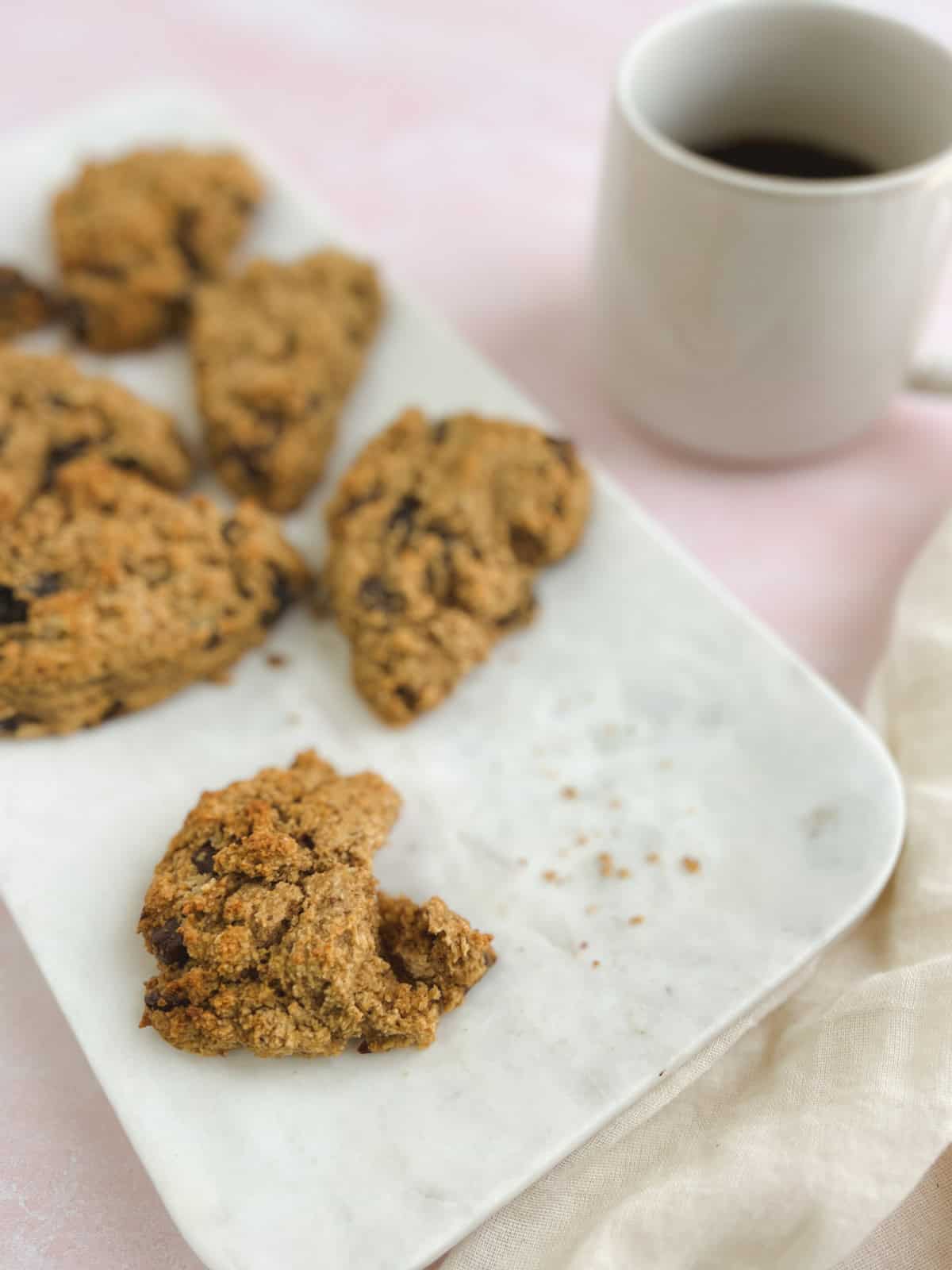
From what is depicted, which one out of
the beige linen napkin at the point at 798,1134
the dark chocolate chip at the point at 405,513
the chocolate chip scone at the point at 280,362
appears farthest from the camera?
the chocolate chip scone at the point at 280,362

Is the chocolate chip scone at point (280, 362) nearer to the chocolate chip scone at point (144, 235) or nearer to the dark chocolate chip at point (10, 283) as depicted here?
the chocolate chip scone at point (144, 235)

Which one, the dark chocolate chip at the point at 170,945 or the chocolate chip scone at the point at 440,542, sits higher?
the chocolate chip scone at the point at 440,542

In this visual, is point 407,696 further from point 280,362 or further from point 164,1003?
point 280,362

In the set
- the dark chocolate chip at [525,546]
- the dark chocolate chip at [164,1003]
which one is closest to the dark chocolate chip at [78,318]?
the dark chocolate chip at [525,546]

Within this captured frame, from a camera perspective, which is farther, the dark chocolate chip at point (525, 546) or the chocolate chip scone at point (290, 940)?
the dark chocolate chip at point (525, 546)

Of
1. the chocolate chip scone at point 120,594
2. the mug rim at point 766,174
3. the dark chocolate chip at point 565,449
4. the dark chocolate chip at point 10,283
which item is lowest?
the chocolate chip scone at point 120,594

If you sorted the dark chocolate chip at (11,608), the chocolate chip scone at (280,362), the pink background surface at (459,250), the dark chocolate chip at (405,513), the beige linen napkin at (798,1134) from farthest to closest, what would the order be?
1. the chocolate chip scone at (280,362)
2. the dark chocolate chip at (405,513)
3. the dark chocolate chip at (11,608)
4. the pink background surface at (459,250)
5. the beige linen napkin at (798,1134)

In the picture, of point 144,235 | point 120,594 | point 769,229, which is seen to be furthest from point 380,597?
point 144,235

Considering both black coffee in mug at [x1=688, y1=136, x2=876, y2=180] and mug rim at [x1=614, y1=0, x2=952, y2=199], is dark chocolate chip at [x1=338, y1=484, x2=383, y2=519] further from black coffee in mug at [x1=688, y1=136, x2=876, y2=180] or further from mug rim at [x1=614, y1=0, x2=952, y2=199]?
black coffee in mug at [x1=688, y1=136, x2=876, y2=180]
